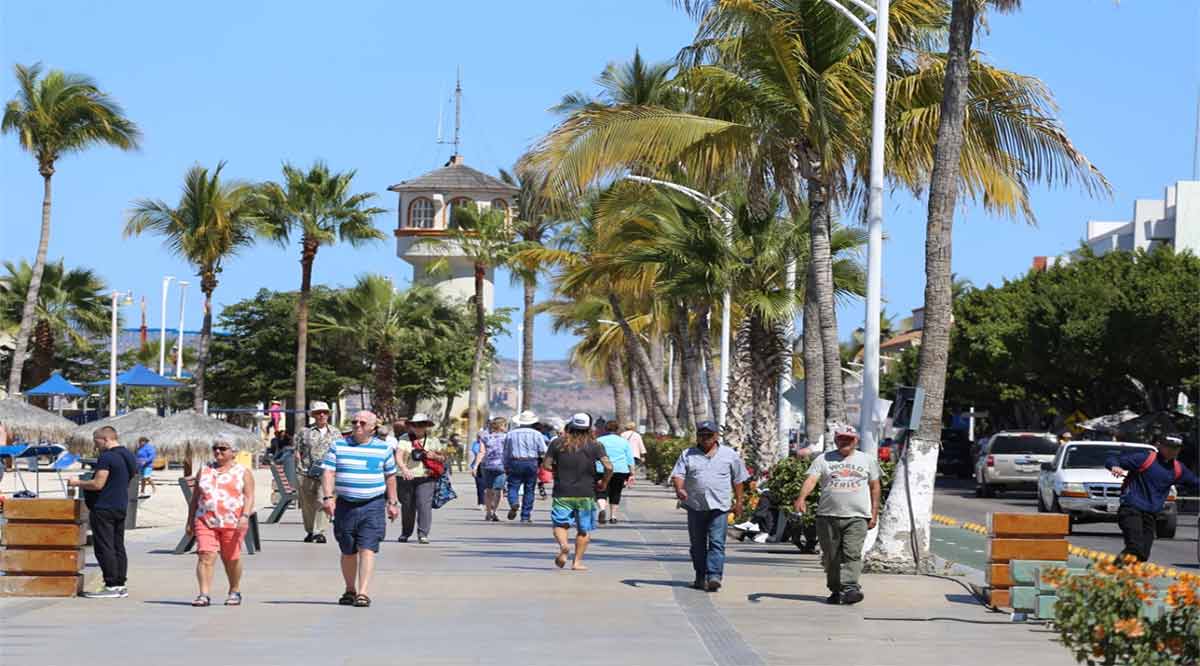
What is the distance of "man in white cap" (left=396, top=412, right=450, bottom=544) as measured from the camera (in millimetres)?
23641

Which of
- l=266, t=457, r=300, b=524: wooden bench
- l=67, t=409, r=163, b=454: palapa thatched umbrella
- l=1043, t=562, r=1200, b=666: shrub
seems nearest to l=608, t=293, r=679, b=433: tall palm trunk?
l=67, t=409, r=163, b=454: palapa thatched umbrella

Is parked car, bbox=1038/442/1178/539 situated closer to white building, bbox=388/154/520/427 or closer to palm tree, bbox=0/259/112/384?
palm tree, bbox=0/259/112/384

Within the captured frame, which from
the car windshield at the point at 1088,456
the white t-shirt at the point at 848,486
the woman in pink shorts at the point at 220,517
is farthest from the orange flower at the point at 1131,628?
the car windshield at the point at 1088,456

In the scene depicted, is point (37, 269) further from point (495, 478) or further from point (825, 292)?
point (825, 292)

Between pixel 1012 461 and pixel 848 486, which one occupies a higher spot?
pixel 848 486

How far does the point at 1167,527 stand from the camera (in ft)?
99.7

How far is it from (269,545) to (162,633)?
978 cm

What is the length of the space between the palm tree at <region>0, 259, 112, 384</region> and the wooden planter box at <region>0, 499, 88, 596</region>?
5908 centimetres

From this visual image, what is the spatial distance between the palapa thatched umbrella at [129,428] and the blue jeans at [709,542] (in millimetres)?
19728

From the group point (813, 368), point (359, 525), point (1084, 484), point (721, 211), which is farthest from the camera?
point (721, 211)

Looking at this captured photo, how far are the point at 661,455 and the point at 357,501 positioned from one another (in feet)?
111

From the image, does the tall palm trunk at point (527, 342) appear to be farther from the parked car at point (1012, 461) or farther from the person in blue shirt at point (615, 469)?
the person in blue shirt at point (615, 469)

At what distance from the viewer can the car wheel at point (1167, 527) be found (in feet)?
98.7

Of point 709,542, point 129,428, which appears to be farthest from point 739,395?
point 709,542
